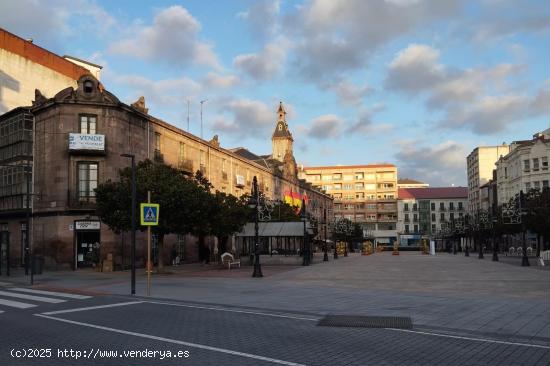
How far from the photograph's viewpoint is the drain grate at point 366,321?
11820mm

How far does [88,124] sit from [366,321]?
101 feet

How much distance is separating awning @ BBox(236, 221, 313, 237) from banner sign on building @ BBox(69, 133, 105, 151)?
14.1 meters

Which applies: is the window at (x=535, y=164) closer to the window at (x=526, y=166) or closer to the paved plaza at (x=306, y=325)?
the window at (x=526, y=166)

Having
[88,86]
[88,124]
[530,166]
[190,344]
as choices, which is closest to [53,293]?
Result: [190,344]

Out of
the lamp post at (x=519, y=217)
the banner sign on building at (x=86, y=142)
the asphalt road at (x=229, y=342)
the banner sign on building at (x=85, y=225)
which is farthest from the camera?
the banner sign on building at (x=85, y=225)

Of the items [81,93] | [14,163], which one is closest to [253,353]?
[81,93]

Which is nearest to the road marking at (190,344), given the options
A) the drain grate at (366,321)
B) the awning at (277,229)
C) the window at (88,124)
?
the drain grate at (366,321)

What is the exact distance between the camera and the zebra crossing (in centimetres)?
1615

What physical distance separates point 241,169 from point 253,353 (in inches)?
2194

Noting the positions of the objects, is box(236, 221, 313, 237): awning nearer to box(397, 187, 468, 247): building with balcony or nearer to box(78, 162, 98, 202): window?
box(78, 162, 98, 202): window

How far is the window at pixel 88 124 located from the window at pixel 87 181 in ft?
7.68

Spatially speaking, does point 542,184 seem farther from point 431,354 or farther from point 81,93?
point 431,354

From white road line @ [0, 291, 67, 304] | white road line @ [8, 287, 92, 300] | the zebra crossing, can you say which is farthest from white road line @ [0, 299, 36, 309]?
white road line @ [8, 287, 92, 300]

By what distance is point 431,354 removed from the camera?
8.88 meters
